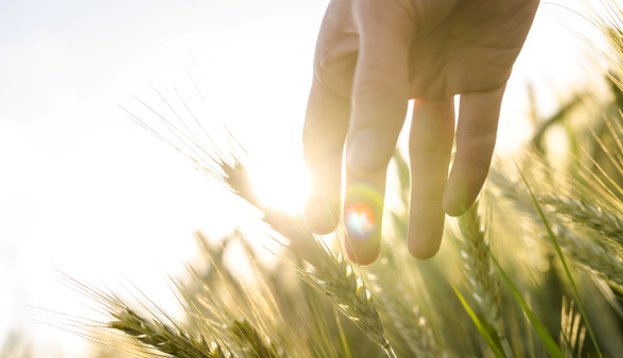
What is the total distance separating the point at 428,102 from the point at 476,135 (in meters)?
0.21

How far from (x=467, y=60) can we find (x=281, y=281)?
A: 4.39 ft

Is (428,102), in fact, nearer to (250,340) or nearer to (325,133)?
(325,133)

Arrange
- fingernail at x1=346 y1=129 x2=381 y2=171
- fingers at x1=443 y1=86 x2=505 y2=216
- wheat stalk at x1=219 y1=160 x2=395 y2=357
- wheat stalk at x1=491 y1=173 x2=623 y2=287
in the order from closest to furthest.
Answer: fingernail at x1=346 y1=129 x2=381 y2=171 < wheat stalk at x1=219 y1=160 x2=395 y2=357 < wheat stalk at x1=491 y1=173 x2=623 y2=287 < fingers at x1=443 y1=86 x2=505 y2=216

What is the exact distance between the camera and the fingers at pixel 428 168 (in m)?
1.30

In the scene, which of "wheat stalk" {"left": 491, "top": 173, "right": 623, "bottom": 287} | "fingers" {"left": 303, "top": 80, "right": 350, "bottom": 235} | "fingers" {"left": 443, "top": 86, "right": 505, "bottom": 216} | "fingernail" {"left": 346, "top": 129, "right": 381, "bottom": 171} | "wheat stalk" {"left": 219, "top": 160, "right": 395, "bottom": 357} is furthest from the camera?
"fingers" {"left": 303, "top": 80, "right": 350, "bottom": 235}

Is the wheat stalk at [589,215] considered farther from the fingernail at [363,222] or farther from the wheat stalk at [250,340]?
the wheat stalk at [250,340]

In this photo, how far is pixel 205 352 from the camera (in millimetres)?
898

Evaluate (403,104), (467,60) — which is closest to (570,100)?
(467,60)

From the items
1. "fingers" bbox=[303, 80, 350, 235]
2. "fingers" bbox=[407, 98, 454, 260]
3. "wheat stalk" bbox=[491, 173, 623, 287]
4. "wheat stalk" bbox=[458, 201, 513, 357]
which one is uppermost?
"fingers" bbox=[303, 80, 350, 235]

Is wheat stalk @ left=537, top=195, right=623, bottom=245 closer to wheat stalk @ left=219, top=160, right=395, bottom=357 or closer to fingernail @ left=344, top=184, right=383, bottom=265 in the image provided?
fingernail @ left=344, top=184, right=383, bottom=265

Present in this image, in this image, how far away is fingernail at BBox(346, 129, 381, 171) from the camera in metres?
0.76

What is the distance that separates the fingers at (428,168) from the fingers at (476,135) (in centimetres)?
10

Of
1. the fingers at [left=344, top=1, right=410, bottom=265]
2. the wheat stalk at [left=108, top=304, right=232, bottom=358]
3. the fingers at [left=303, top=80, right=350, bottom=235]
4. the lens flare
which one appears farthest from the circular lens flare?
the wheat stalk at [left=108, top=304, right=232, bottom=358]

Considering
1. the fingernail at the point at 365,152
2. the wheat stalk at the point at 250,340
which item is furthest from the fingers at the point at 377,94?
the wheat stalk at the point at 250,340
